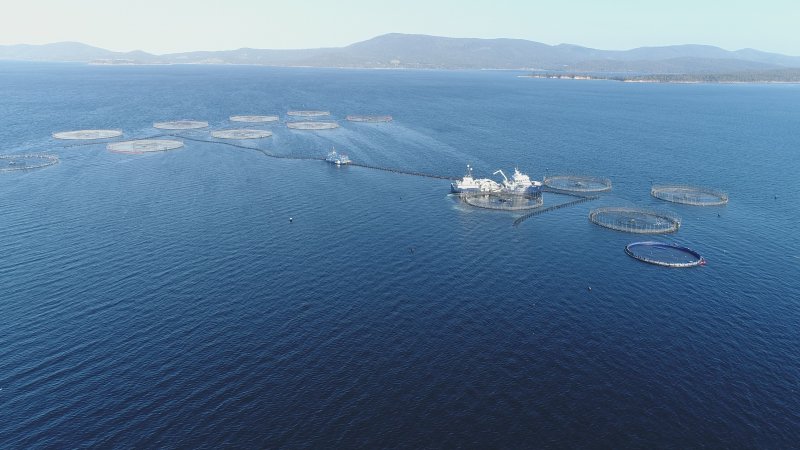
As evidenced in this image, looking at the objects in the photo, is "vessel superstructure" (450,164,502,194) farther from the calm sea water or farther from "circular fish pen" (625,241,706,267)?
"circular fish pen" (625,241,706,267)

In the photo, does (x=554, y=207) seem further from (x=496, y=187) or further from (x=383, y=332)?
(x=383, y=332)

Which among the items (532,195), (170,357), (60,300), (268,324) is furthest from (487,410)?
(532,195)

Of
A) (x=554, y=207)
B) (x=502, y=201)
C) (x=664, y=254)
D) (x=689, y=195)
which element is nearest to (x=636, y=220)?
(x=664, y=254)

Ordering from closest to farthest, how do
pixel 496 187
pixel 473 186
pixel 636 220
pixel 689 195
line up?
1. pixel 636 220
2. pixel 689 195
3. pixel 473 186
4. pixel 496 187

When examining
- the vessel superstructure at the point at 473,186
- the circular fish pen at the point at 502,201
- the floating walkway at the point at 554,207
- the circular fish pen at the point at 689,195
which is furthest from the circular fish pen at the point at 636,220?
the vessel superstructure at the point at 473,186

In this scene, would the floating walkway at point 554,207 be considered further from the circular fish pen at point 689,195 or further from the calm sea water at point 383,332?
the circular fish pen at point 689,195

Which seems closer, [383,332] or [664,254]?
[383,332]
